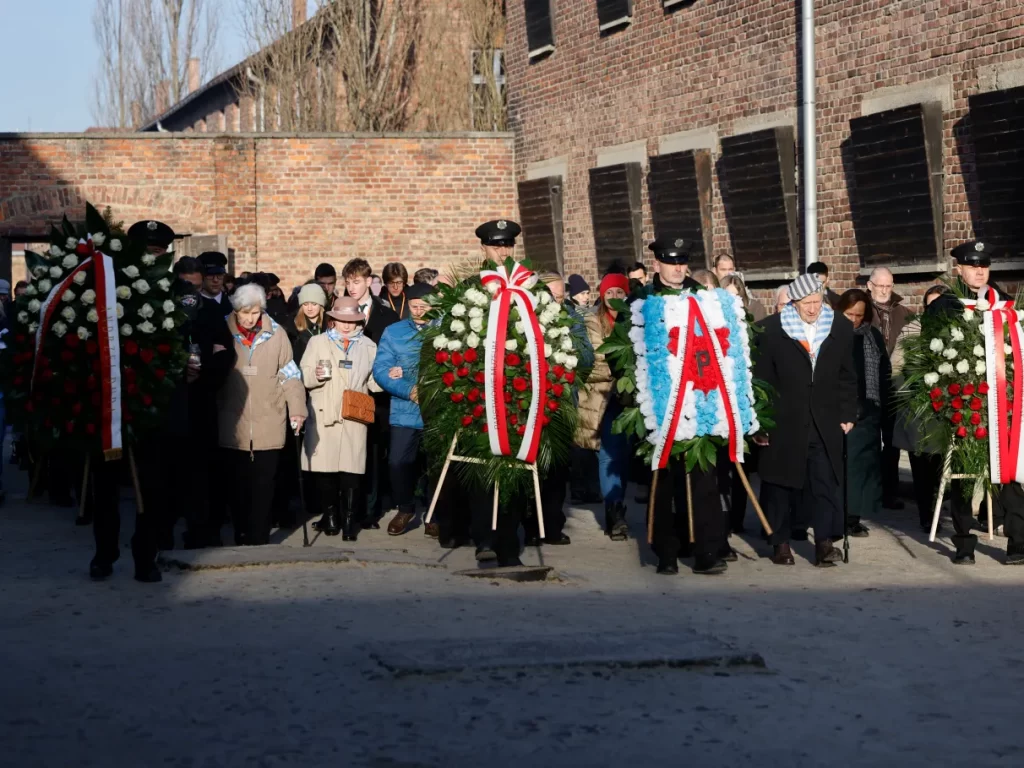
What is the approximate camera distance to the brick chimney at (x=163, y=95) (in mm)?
55375

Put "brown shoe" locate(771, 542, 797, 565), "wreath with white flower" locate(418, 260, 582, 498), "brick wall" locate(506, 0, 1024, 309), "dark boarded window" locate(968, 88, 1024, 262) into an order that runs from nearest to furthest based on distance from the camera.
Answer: "wreath with white flower" locate(418, 260, 582, 498) < "brown shoe" locate(771, 542, 797, 565) < "dark boarded window" locate(968, 88, 1024, 262) < "brick wall" locate(506, 0, 1024, 309)

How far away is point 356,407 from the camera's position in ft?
40.2

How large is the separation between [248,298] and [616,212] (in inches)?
508

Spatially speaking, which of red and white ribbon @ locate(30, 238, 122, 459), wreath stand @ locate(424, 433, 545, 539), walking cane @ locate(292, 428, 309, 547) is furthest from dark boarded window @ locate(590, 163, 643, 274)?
red and white ribbon @ locate(30, 238, 122, 459)

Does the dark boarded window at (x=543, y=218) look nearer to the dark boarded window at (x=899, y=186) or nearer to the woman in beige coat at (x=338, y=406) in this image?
the dark boarded window at (x=899, y=186)

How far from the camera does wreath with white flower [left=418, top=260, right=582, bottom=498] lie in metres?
10.4

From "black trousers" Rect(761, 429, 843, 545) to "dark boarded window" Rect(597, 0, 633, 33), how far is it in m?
13.5

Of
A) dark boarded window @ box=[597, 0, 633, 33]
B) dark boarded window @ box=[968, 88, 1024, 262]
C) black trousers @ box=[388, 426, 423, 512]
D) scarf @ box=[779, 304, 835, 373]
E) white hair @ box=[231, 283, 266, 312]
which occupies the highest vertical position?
dark boarded window @ box=[597, 0, 633, 33]

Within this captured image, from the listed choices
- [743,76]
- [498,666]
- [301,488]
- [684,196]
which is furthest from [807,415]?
[684,196]

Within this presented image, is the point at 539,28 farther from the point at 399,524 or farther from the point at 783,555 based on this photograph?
the point at 783,555

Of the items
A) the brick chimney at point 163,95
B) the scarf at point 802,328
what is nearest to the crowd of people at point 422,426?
the scarf at point 802,328

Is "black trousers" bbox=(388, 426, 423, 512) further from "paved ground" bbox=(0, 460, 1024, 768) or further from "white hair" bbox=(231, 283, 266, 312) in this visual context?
"paved ground" bbox=(0, 460, 1024, 768)

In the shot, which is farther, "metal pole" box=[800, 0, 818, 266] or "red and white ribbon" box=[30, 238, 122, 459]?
"metal pole" box=[800, 0, 818, 266]

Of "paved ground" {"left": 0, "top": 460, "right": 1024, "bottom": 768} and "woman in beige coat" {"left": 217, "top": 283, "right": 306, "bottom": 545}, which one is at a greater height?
Answer: "woman in beige coat" {"left": 217, "top": 283, "right": 306, "bottom": 545}
